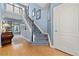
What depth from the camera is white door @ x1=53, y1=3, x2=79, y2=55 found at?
6.64 feet

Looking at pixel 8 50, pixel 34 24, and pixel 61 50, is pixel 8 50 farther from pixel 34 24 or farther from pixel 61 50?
pixel 61 50

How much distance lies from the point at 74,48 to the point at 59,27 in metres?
0.41

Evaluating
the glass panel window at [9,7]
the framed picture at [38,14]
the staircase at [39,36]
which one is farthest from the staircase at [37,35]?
the glass panel window at [9,7]

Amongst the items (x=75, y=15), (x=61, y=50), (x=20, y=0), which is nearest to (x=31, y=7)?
(x=20, y=0)

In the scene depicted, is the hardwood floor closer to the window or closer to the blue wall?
the blue wall

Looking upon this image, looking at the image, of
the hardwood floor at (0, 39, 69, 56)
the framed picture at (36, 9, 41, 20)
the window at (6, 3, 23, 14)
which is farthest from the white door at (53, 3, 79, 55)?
the window at (6, 3, 23, 14)

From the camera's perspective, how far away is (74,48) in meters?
2.03

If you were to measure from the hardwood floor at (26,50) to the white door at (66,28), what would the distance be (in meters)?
0.13

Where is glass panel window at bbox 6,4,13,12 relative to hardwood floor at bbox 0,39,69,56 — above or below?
above

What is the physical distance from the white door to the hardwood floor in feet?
0.43

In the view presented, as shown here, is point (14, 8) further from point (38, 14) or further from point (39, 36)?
point (39, 36)

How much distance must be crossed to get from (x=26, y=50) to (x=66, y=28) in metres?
0.73

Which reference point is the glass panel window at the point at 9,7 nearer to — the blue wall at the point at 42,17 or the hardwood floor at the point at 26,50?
the blue wall at the point at 42,17

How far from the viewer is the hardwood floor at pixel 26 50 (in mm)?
2021
